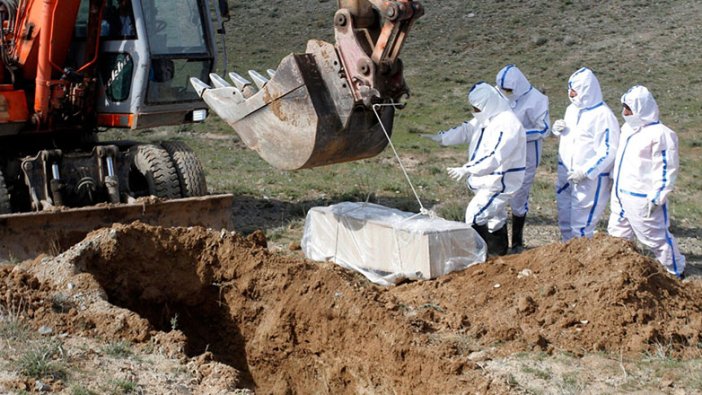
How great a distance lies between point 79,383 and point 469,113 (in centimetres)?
2038

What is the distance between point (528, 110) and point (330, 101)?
3.33 meters

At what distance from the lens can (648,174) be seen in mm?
9023

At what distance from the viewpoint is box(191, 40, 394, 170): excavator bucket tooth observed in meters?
8.07

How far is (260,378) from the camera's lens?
7461mm

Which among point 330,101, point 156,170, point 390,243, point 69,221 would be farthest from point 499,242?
point 69,221

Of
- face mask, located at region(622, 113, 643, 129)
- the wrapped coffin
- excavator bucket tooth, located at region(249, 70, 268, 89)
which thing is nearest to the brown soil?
the wrapped coffin

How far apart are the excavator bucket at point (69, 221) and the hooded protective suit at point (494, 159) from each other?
9.07 feet

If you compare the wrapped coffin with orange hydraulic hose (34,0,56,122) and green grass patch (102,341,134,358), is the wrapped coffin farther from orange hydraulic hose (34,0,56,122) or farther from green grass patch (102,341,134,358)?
green grass patch (102,341,134,358)

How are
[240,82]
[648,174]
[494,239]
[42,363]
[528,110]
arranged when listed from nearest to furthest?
[42,363] < [240,82] < [648,174] < [494,239] < [528,110]

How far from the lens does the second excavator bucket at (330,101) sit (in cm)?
791

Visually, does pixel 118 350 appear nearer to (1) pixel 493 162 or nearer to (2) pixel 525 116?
(1) pixel 493 162

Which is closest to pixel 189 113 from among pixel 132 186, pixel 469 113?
pixel 132 186

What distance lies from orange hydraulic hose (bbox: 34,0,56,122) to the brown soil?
2.72 metres

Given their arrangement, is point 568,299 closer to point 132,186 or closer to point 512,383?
point 512,383
